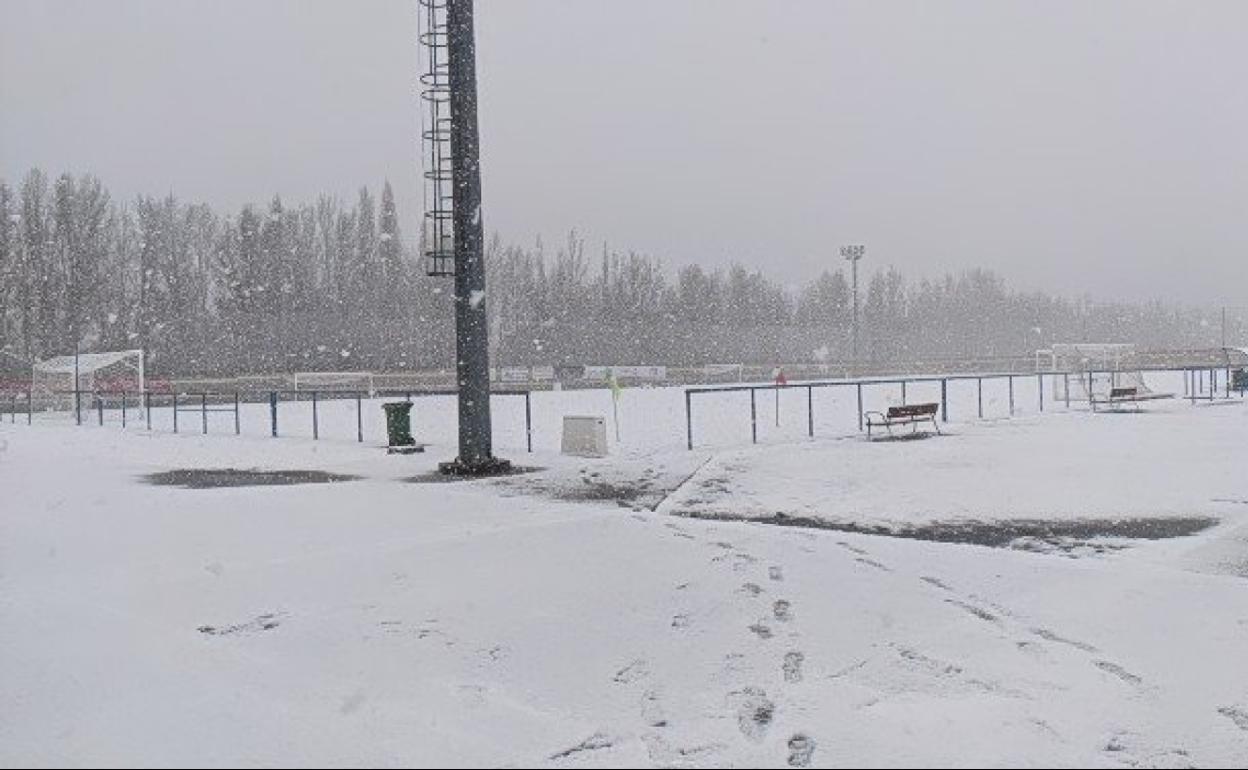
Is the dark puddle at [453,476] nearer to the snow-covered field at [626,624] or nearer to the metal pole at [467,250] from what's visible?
the metal pole at [467,250]

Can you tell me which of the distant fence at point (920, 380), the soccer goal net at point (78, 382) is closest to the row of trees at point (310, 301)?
the soccer goal net at point (78, 382)

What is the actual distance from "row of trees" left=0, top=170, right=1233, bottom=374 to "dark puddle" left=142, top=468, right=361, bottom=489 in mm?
49980

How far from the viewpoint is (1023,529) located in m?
9.87

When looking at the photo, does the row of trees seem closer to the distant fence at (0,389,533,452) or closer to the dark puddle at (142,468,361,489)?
the distant fence at (0,389,533,452)

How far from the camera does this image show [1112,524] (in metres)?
10.1

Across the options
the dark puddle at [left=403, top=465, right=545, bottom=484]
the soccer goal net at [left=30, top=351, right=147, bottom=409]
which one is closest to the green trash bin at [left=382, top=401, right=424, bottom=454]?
the dark puddle at [left=403, top=465, right=545, bottom=484]

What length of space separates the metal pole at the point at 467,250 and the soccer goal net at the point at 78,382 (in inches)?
874

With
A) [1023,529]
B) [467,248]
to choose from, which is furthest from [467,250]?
[1023,529]

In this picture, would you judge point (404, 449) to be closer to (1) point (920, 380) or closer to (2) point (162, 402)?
(1) point (920, 380)

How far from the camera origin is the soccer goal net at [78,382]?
37.7 m

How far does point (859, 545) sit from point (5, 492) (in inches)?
428

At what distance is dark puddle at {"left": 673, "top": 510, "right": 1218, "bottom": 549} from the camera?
30.8 ft

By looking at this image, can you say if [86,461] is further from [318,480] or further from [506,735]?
[506,735]

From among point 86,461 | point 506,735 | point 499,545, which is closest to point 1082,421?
point 499,545
